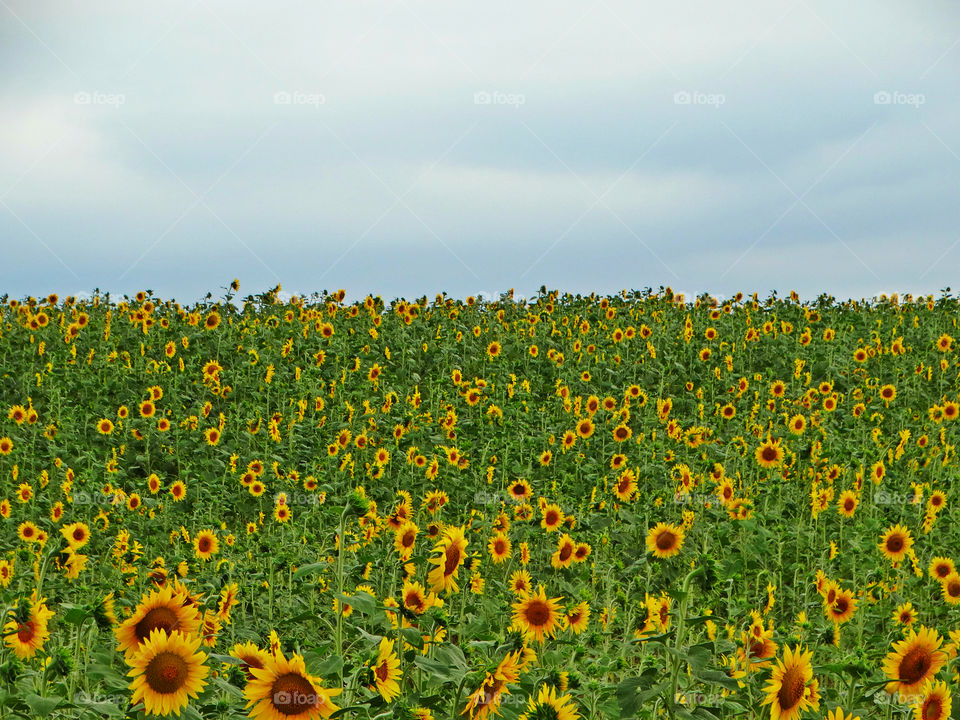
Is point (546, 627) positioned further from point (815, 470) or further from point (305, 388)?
point (305, 388)

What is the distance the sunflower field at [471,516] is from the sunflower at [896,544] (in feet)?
0.08

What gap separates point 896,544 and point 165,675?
15.6 ft

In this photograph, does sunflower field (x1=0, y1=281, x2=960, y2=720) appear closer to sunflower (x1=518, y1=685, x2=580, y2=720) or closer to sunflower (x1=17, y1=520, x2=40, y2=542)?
sunflower (x1=518, y1=685, x2=580, y2=720)

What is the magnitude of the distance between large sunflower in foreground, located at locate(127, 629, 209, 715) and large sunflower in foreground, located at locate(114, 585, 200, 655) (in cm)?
22

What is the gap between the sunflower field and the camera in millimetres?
2920

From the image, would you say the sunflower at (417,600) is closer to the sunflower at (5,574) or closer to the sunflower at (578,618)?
the sunflower at (578,618)

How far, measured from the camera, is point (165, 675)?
8.25 feet

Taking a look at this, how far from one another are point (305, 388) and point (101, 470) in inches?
95.6
